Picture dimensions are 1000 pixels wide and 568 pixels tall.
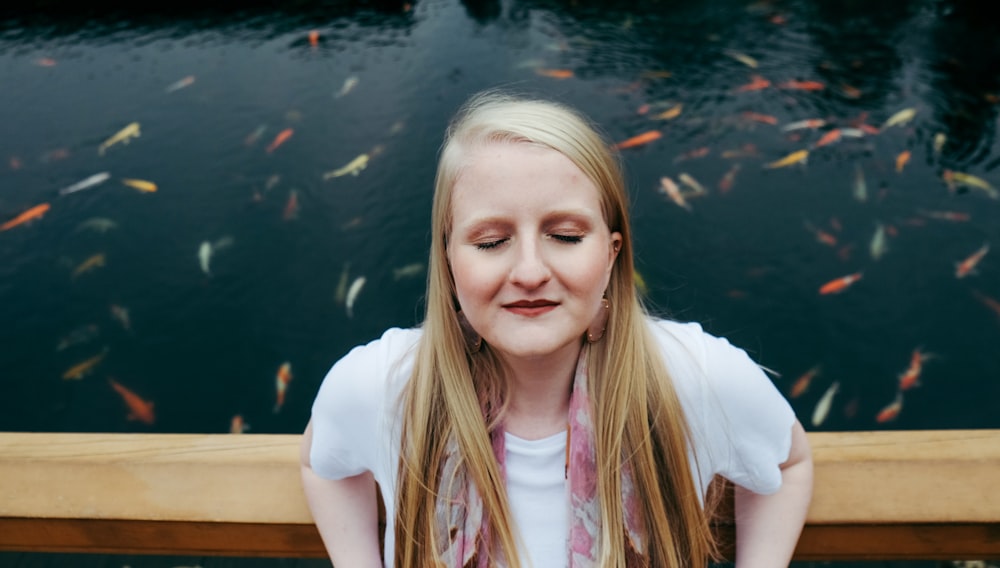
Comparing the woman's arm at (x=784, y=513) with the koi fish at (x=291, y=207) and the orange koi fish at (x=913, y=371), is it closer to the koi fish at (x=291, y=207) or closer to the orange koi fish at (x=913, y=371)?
the orange koi fish at (x=913, y=371)

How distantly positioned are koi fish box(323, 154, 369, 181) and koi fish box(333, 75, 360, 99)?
79cm

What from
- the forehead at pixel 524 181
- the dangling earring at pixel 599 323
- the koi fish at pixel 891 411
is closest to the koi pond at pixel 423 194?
the koi fish at pixel 891 411

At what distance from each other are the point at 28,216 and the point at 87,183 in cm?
34

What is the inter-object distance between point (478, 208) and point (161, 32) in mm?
5626

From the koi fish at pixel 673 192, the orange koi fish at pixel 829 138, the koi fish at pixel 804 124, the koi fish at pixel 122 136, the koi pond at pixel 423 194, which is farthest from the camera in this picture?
the koi fish at pixel 122 136

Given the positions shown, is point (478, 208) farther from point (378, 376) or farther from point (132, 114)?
point (132, 114)

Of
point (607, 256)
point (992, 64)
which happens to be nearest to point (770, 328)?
point (607, 256)

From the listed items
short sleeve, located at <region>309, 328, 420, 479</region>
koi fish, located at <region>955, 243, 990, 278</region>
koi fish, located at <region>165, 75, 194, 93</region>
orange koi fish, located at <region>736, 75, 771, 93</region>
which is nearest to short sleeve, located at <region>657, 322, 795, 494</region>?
short sleeve, located at <region>309, 328, 420, 479</region>

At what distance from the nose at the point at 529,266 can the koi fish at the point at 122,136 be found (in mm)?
4098

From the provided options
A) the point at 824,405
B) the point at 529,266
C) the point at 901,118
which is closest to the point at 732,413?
the point at 529,266

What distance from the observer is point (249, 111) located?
467 cm

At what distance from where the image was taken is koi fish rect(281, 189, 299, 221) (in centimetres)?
391

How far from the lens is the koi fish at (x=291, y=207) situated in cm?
391

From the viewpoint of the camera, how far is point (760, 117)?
4395mm
